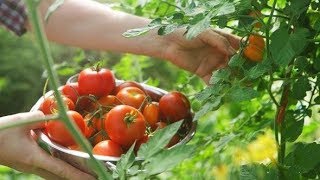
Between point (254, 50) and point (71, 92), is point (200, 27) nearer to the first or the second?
point (254, 50)

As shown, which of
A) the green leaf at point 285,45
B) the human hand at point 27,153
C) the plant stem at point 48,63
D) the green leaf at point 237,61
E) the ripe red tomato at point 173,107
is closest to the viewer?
the plant stem at point 48,63

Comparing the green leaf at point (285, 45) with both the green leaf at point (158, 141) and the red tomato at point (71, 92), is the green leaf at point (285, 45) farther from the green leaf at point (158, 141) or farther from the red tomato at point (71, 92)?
the red tomato at point (71, 92)

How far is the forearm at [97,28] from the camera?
125 cm

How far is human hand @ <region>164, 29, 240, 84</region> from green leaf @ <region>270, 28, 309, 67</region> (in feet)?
1.18

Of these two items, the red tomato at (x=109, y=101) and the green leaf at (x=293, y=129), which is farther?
the red tomato at (x=109, y=101)

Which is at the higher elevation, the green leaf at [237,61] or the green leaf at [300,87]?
the green leaf at [237,61]

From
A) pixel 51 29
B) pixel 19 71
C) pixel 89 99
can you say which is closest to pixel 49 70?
pixel 89 99

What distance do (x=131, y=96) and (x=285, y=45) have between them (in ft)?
1.32

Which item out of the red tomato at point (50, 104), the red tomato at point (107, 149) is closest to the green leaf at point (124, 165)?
the red tomato at point (107, 149)

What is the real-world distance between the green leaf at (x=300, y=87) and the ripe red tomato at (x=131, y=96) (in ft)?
1.08

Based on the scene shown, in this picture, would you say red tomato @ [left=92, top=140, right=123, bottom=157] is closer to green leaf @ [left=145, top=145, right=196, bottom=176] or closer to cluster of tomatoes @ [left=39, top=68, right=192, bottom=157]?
cluster of tomatoes @ [left=39, top=68, right=192, bottom=157]

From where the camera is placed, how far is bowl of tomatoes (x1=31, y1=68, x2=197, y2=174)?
976 mm

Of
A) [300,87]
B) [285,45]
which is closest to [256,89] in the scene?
[300,87]

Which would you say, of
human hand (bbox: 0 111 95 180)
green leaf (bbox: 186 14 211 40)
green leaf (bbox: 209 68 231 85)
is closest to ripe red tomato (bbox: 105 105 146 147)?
human hand (bbox: 0 111 95 180)
